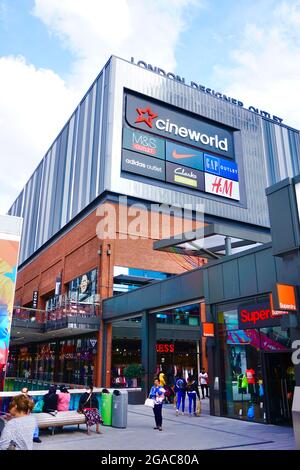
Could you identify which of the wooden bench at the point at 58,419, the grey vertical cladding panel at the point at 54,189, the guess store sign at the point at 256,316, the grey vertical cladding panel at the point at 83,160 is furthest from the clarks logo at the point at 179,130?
the wooden bench at the point at 58,419

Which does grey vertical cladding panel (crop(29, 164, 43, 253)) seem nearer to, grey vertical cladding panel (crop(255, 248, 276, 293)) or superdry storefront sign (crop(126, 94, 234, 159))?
superdry storefront sign (crop(126, 94, 234, 159))

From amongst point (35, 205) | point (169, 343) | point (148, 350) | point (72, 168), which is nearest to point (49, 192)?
point (35, 205)

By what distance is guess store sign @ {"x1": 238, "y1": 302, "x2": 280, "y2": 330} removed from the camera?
13.6 metres

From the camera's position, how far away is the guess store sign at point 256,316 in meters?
13.6

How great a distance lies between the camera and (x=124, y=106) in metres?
34.6

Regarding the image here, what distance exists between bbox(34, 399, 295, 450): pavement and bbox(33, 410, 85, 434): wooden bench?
325mm

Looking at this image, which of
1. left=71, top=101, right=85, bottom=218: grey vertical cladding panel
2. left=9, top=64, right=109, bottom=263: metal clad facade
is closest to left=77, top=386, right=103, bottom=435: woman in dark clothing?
left=9, top=64, right=109, bottom=263: metal clad facade

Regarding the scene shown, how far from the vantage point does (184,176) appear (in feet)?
121

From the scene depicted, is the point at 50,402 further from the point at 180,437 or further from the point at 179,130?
the point at 179,130

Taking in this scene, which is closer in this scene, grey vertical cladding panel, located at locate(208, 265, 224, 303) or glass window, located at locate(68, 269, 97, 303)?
grey vertical cladding panel, located at locate(208, 265, 224, 303)

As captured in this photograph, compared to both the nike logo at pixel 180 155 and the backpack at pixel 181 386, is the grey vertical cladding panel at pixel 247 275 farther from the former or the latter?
the nike logo at pixel 180 155

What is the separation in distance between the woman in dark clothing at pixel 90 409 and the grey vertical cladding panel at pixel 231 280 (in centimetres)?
623

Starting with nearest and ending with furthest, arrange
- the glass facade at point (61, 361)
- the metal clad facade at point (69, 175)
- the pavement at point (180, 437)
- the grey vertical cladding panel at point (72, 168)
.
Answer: the pavement at point (180, 437) < the glass facade at point (61, 361) < the metal clad facade at point (69, 175) < the grey vertical cladding panel at point (72, 168)

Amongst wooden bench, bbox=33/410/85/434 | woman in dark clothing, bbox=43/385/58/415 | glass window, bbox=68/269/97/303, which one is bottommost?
wooden bench, bbox=33/410/85/434
